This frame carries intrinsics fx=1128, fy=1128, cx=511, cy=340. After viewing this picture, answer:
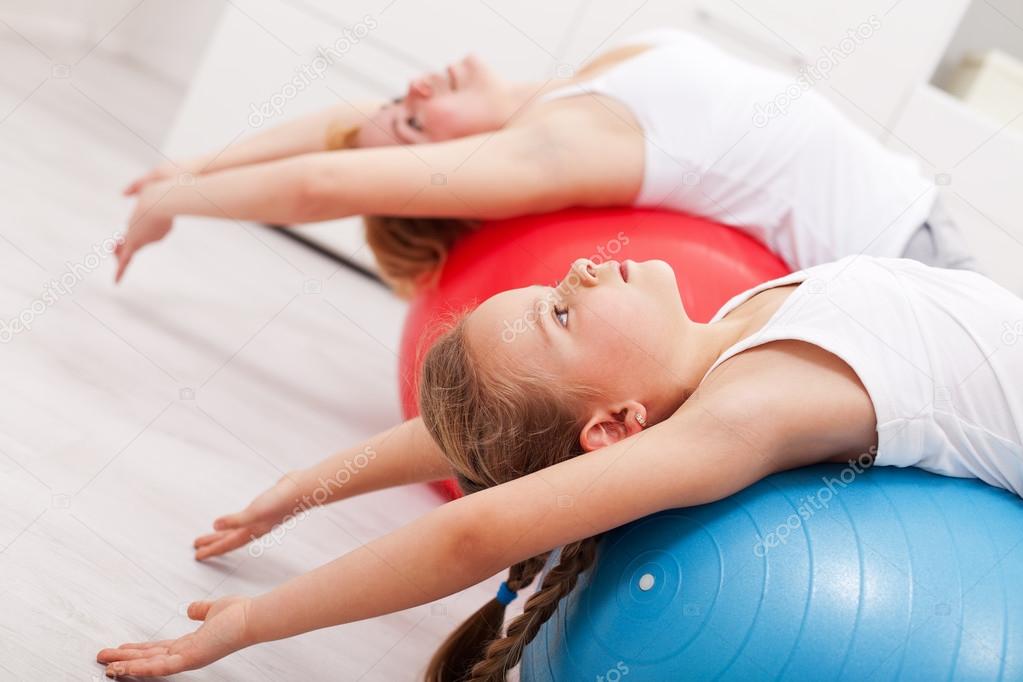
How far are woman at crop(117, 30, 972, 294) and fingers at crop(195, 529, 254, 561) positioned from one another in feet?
1.75

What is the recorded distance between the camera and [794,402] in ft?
3.45

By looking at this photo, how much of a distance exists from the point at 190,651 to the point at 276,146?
1155 mm

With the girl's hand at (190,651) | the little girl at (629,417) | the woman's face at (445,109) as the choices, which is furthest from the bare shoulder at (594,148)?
the girl's hand at (190,651)

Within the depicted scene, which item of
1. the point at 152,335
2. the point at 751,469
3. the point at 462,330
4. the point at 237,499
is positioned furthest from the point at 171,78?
the point at 751,469

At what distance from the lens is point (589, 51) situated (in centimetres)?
264

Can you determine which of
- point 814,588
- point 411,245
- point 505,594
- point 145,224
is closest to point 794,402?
point 814,588

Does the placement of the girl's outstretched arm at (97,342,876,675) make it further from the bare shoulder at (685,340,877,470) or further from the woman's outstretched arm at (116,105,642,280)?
the woman's outstretched arm at (116,105,642,280)

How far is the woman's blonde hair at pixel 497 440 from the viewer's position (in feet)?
3.71

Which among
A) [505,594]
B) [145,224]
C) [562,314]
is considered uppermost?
[562,314]

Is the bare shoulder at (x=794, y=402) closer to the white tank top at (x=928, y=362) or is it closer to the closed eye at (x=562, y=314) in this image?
the white tank top at (x=928, y=362)

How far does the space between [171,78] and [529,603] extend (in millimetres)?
3165

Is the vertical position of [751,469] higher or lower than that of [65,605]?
higher

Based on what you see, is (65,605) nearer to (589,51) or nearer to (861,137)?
(861,137)

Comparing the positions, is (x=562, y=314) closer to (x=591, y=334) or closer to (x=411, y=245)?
(x=591, y=334)
